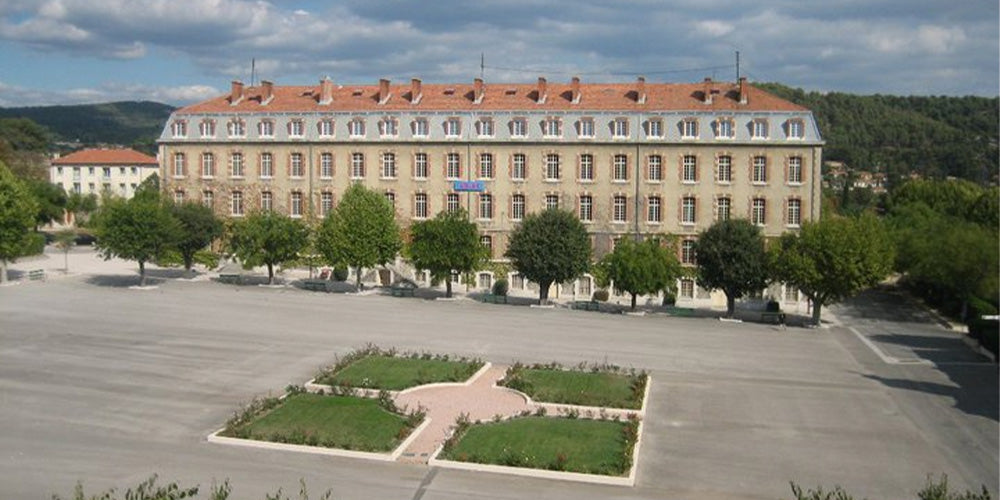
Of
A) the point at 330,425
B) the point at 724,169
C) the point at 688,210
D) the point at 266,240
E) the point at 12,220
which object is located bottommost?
the point at 330,425

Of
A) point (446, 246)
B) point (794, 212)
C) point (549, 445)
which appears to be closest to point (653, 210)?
point (794, 212)

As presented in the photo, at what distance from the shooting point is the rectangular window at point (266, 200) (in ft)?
211

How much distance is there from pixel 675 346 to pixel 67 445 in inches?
1005

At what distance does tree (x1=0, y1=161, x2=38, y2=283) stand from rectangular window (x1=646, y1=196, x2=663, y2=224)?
130 ft

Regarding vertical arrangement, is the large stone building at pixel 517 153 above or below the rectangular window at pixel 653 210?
above

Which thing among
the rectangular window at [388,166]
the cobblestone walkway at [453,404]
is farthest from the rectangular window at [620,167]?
the cobblestone walkway at [453,404]

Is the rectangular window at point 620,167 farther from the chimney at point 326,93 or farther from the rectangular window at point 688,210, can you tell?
the chimney at point 326,93

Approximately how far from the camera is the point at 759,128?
56656 millimetres

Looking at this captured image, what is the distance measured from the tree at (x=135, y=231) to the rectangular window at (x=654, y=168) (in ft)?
101

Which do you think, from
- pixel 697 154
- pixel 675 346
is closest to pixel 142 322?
pixel 675 346

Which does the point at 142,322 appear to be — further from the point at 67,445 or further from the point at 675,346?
the point at 675,346

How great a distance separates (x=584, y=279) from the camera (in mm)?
59719

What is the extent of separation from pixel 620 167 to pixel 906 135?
454 feet

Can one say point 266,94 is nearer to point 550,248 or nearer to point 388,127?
point 388,127
